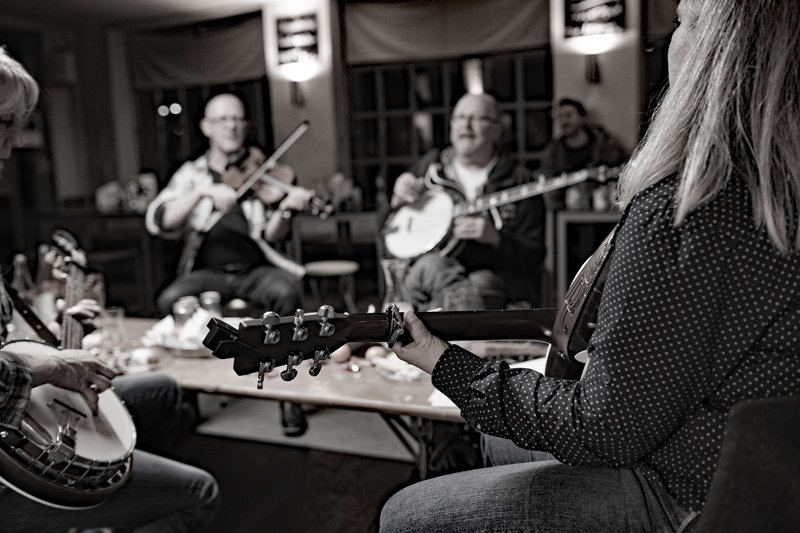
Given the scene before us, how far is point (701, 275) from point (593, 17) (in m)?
4.30

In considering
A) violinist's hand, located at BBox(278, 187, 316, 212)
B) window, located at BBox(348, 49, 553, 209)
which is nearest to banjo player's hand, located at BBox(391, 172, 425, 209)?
violinist's hand, located at BBox(278, 187, 316, 212)

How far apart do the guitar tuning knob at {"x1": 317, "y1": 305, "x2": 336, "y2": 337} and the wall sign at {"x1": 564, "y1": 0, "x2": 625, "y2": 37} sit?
4204 millimetres

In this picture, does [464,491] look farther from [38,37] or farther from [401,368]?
[38,37]

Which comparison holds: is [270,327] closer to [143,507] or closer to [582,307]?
[582,307]

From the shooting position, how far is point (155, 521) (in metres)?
1.33

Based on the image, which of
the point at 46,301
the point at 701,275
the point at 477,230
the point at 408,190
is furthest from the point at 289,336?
the point at 408,190

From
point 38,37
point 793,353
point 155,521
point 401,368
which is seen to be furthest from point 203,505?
point 38,37

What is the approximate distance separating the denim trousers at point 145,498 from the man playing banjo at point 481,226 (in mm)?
1374

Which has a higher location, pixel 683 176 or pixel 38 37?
pixel 38 37

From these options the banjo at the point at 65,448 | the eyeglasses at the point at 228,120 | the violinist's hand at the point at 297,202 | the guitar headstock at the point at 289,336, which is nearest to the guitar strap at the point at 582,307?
the guitar headstock at the point at 289,336

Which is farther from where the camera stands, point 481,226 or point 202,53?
point 202,53

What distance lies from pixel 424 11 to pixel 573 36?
45.9 inches

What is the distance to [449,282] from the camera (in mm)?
2799

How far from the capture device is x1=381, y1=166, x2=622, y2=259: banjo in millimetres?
3114
